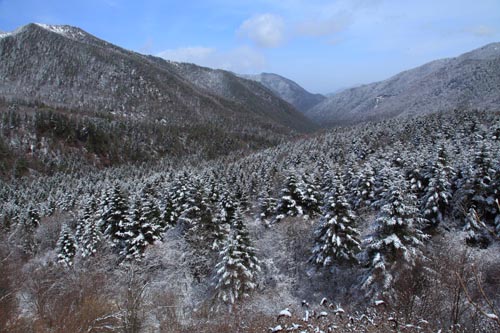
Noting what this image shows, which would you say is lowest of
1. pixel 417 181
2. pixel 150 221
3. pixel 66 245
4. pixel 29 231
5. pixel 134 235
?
pixel 29 231

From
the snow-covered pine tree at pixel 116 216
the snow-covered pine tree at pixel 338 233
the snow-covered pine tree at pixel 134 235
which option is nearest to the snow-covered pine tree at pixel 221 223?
the snow-covered pine tree at pixel 134 235

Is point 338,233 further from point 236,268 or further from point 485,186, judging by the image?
point 485,186

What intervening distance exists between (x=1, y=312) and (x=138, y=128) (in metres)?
198

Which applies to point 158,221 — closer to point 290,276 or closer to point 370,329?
point 290,276

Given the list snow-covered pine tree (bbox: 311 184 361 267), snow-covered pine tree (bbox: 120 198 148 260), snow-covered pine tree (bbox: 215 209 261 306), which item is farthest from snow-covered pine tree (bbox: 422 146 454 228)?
snow-covered pine tree (bbox: 120 198 148 260)

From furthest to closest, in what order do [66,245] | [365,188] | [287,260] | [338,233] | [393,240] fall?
[66,245]
[365,188]
[287,260]
[338,233]
[393,240]

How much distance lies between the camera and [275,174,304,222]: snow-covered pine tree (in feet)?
100.0

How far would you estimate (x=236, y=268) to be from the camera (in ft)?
71.6

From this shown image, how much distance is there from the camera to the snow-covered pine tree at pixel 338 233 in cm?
2142

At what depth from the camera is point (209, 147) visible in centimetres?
19550

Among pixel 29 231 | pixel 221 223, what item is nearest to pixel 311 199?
pixel 221 223

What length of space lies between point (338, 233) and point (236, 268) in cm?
797

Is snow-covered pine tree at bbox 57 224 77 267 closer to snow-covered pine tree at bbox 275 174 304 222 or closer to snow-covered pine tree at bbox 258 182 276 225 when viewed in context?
snow-covered pine tree at bbox 258 182 276 225

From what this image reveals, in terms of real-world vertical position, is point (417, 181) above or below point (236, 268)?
above
